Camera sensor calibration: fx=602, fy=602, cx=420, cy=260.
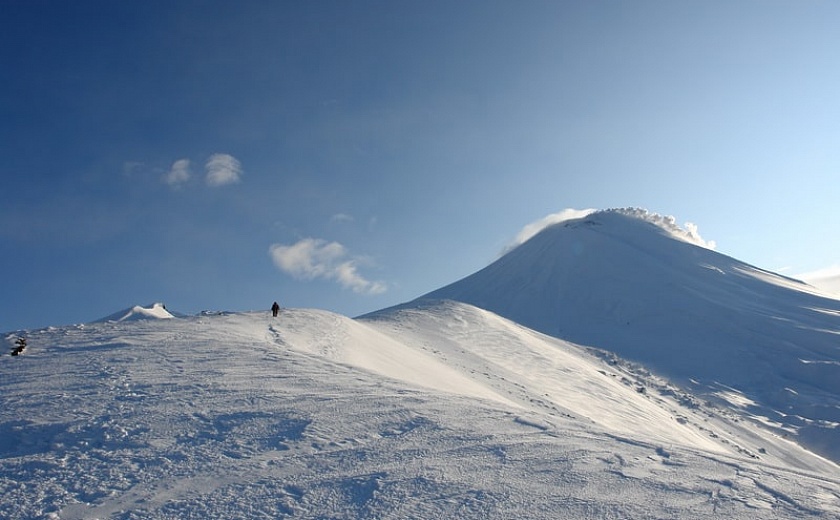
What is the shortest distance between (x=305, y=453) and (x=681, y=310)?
50.0m

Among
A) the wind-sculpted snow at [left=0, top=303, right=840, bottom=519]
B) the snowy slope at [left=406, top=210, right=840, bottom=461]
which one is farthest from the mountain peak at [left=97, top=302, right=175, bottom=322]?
the wind-sculpted snow at [left=0, top=303, right=840, bottom=519]

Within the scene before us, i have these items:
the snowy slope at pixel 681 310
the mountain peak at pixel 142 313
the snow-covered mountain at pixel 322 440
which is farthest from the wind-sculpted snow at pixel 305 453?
the mountain peak at pixel 142 313

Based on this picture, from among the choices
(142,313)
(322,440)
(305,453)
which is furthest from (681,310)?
(305,453)

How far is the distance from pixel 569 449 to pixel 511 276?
62285 millimetres

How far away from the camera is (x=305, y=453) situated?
746 cm

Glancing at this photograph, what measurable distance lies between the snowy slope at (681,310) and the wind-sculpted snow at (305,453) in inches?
961

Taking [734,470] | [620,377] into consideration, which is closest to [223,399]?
[734,470]

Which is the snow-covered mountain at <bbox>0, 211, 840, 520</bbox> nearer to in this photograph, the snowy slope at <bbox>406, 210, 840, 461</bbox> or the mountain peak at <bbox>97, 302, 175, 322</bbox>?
the snowy slope at <bbox>406, 210, 840, 461</bbox>

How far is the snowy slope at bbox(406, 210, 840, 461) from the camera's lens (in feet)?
115

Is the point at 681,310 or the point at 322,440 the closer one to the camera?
the point at 322,440

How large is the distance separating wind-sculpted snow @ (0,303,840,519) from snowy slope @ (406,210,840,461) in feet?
80.1

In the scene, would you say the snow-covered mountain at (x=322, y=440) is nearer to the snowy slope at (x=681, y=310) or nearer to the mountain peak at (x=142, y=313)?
the snowy slope at (x=681, y=310)

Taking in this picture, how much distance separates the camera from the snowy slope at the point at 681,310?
115 ft

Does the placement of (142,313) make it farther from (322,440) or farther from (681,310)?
(681,310)
